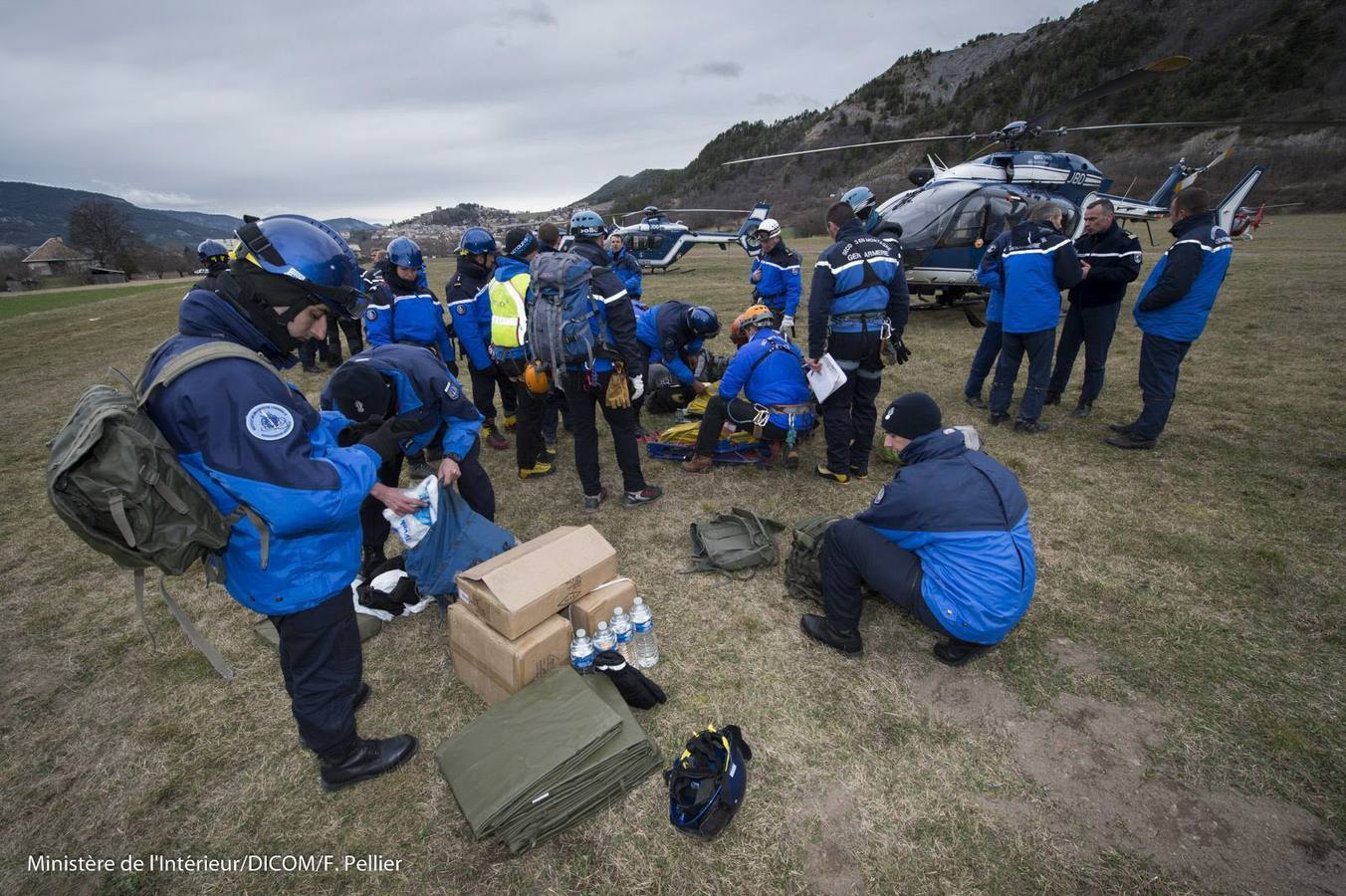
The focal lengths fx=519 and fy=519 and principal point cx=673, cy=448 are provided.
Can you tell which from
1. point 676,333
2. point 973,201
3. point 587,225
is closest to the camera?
point 587,225

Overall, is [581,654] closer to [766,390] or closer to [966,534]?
[966,534]

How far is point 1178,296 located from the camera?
5.25 meters

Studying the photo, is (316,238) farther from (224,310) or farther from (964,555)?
(964,555)

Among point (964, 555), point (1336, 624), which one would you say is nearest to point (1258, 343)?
point (1336, 624)

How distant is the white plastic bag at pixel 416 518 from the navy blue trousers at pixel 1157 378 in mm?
6914

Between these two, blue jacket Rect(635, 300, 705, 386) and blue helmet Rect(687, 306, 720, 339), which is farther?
blue jacket Rect(635, 300, 705, 386)

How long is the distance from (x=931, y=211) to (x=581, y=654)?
37.2ft

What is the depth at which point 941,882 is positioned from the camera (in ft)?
7.45

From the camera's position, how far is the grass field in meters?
2.36

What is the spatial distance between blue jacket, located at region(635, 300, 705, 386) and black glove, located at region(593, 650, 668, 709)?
4.22 metres

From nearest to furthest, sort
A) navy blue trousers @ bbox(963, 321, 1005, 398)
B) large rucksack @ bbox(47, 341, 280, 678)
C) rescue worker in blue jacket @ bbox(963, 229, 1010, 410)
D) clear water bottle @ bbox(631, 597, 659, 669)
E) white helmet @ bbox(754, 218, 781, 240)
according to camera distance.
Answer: large rucksack @ bbox(47, 341, 280, 678) → clear water bottle @ bbox(631, 597, 659, 669) → rescue worker in blue jacket @ bbox(963, 229, 1010, 410) → navy blue trousers @ bbox(963, 321, 1005, 398) → white helmet @ bbox(754, 218, 781, 240)

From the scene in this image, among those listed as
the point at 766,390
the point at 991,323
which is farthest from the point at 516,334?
the point at 991,323

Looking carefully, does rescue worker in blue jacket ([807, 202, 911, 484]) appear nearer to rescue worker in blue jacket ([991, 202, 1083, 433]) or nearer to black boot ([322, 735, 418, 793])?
rescue worker in blue jacket ([991, 202, 1083, 433])

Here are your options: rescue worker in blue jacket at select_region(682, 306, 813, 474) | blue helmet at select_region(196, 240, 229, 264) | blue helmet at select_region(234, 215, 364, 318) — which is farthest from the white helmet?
blue helmet at select_region(196, 240, 229, 264)
